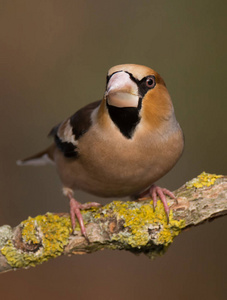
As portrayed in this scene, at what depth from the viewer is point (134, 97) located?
1629 millimetres

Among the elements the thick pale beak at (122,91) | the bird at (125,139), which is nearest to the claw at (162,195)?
the bird at (125,139)

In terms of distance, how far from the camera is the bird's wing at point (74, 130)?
1.93m

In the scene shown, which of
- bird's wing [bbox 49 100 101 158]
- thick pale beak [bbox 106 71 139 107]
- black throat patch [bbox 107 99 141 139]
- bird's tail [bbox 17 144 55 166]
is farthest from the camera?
bird's tail [bbox 17 144 55 166]

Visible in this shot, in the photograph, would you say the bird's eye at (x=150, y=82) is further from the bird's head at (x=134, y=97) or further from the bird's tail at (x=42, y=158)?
the bird's tail at (x=42, y=158)

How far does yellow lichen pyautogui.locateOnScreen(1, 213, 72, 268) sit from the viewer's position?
1.68m

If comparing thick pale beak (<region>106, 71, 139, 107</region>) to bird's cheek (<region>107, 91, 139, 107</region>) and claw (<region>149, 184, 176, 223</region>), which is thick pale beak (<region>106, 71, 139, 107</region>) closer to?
bird's cheek (<region>107, 91, 139, 107</region>)

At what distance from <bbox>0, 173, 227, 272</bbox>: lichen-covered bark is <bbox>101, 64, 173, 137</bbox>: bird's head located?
0.28 metres

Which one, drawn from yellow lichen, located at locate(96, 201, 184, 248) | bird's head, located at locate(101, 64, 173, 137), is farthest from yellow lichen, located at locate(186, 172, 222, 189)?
bird's head, located at locate(101, 64, 173, 137)

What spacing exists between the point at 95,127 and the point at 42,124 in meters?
1.45

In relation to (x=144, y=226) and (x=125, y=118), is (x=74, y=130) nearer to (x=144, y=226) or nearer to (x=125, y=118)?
(x=125, y=118)

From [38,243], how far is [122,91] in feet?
1.99

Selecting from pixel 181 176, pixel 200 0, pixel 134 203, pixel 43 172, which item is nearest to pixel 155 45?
pixel 200 0

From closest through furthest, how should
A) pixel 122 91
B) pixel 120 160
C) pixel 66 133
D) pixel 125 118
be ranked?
pixel 122 91 → pixel 125 118 → pixel 120 160 → pixel 66 133

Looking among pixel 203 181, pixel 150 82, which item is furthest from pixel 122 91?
pixel 203 181
